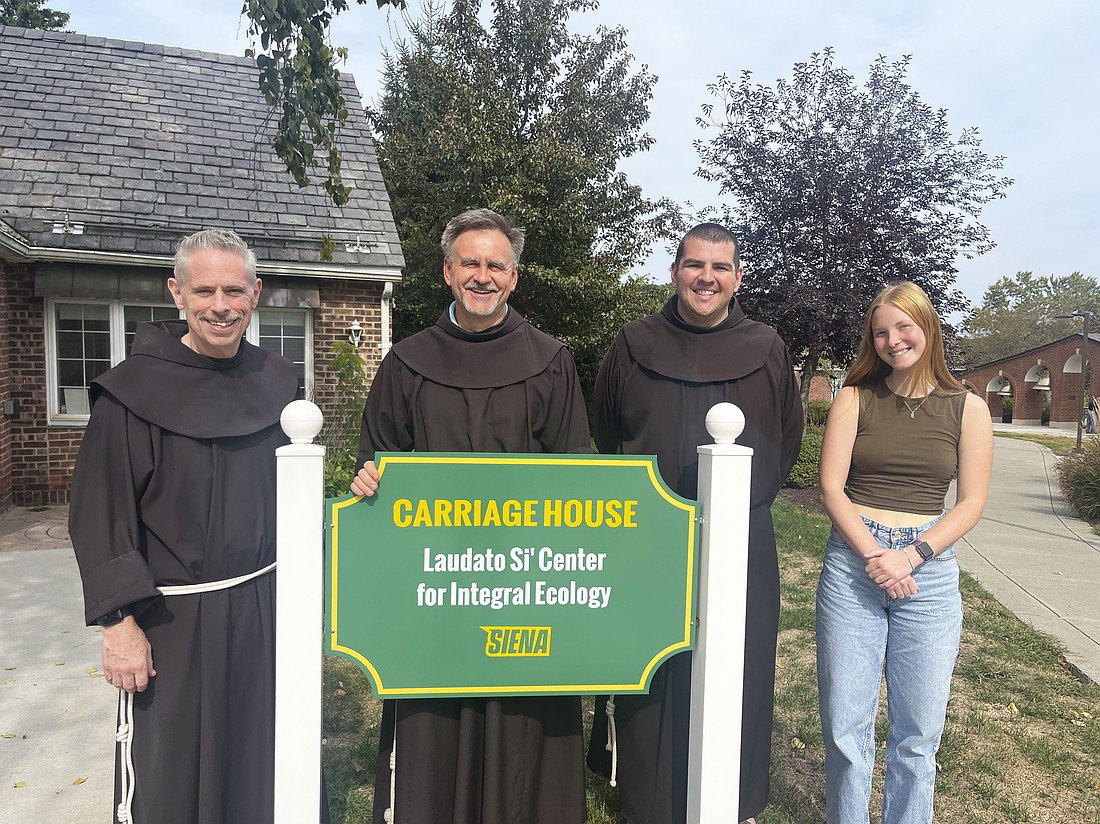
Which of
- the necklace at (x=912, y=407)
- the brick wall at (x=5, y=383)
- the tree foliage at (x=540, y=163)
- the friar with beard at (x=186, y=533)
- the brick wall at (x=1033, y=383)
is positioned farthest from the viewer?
the brick wall at (x=1033, y=383)

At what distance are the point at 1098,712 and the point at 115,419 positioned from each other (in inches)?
204

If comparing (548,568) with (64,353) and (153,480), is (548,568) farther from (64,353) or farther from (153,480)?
(64,353)

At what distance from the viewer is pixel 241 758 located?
2346 mm

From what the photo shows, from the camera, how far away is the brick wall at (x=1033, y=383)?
39188mm

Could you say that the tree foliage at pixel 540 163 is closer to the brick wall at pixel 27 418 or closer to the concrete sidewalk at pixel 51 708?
the brick wall at pixel 27 418

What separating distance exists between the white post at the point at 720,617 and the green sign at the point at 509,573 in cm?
7

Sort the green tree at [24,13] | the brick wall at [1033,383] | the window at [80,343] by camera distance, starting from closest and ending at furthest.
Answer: the window at [80,343], the green tree at [24,13], the brick wall at [1033,383]

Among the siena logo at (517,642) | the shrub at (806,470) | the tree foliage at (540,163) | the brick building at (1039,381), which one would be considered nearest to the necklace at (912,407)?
the siena logo at (517,642)

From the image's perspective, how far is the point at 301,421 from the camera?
192 centimetres

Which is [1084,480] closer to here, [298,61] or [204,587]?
[298,61]

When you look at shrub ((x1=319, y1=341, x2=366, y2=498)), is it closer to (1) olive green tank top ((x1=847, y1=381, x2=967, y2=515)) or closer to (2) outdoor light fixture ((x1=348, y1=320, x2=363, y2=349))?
(2) outdoor light fixture ((x1=348, y1=320, x2=363, y2=349))

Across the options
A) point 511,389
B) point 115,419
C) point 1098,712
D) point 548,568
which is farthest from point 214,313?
point 1098,712

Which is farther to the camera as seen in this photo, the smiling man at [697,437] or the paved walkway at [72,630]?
the paved walkway at [72,630]

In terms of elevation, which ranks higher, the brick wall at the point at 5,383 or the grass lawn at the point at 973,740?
the brick wall at the point at 5,383
